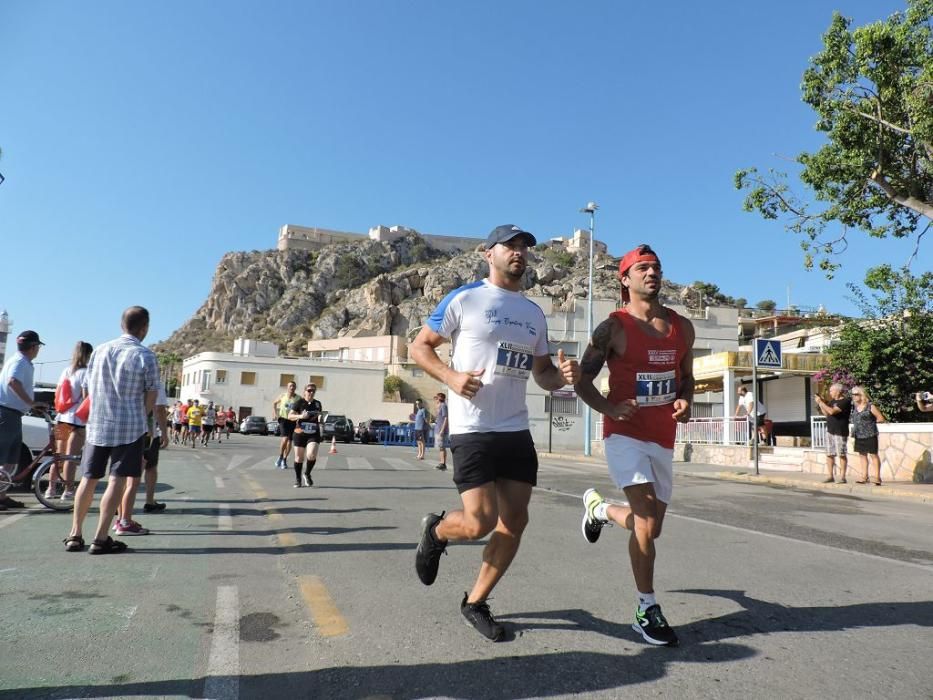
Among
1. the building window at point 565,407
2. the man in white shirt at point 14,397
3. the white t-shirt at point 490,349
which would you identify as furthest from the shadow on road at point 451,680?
the building window at point 565,407

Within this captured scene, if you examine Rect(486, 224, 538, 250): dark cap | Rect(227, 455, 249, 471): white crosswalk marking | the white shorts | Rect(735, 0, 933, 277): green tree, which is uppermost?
Rect(735, 0, 933, 277): green tree

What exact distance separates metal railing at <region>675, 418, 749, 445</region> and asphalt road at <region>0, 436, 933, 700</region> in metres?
15.0

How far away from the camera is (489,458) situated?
3258 mm

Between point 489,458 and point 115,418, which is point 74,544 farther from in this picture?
point 489,458

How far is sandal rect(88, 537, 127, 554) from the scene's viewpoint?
504 centimetres

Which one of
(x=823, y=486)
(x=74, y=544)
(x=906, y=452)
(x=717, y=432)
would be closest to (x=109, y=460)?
(x=74, y=544)

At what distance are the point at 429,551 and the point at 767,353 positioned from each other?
13330 millimetres

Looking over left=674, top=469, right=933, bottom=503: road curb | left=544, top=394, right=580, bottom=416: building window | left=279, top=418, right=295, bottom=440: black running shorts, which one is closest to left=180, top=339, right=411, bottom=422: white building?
left=544, top=394, right=580, bottom=416: building window

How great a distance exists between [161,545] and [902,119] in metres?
17.1

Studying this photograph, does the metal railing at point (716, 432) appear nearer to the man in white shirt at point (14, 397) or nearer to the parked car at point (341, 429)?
the man in white shirt at point (14, 397)

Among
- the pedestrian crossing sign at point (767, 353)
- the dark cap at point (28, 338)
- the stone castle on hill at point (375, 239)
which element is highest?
the stone castle on hill at point (375, 239)

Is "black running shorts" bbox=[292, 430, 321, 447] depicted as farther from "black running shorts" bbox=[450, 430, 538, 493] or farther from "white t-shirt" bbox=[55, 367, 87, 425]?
"black running shorts" bbox=[450, 430, 538, 493]

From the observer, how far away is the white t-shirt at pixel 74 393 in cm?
761

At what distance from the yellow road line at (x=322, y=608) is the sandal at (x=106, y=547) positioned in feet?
5.68
